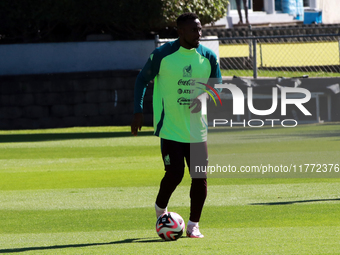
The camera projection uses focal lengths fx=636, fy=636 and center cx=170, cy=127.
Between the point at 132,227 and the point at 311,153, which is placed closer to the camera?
the point at 132,227

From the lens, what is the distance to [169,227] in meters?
5.29

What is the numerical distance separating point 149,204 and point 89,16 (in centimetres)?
1138

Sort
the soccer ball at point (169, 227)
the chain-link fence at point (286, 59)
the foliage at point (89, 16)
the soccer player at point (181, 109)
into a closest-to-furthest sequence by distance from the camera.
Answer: the soccer ball at point (169, 227) < the soccer player at point (181, 109) < the chain-link fence at point (286, 59) < the foliage at point (89, 16)

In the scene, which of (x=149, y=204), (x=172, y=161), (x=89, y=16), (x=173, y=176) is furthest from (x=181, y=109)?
(x=89, y=16)

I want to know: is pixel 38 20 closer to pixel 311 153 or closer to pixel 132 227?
pixel 311 153

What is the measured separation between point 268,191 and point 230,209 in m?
1.23

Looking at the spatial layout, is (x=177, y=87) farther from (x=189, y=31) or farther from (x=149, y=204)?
(x=149, y=204)

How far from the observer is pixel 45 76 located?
17.3 metres

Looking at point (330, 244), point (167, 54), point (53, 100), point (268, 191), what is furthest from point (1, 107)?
point (330, 244)

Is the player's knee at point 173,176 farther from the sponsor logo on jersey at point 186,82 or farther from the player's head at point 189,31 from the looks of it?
the player's head at point 189,31

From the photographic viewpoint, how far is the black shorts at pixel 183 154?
5.39 metres

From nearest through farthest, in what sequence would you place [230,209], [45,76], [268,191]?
[230,209], [268,191], [45,76]

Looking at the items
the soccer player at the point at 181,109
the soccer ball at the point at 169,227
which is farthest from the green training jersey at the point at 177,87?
the soccer ball at the point at 169,227

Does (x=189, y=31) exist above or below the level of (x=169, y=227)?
above
